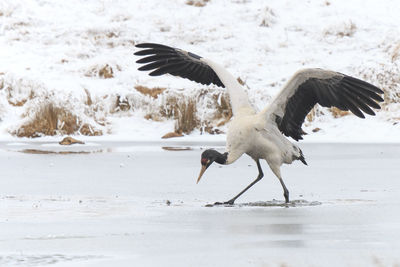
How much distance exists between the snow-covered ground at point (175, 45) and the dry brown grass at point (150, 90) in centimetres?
25

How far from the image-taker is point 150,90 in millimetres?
26734

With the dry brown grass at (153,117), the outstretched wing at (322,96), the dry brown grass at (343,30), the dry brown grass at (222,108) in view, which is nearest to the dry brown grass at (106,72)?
the dry brown grass at (153,117)

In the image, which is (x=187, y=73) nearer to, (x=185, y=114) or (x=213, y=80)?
(x=213, y=80)

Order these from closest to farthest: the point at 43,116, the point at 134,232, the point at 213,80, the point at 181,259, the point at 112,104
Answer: the point at 181,259 → the point at 134,232 → the point at 213,80 → the point at 43,116 → the point at 112,104

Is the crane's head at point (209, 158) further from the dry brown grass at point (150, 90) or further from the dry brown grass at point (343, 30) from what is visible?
the dry brown grass at point (343, 30)

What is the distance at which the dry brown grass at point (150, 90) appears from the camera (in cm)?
2631

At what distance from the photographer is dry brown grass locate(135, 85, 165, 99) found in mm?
26312

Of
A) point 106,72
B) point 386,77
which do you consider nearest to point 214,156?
point 386,77

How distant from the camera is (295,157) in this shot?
35.0 ft

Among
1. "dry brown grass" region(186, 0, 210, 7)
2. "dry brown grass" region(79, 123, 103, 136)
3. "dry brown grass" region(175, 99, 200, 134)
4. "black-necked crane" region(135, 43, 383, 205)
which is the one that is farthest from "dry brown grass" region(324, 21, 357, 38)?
"black-necked crane" region(135, 43, 383, 205)

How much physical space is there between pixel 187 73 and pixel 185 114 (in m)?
11.7

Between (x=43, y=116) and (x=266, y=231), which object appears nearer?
A: (x=266, y=231)

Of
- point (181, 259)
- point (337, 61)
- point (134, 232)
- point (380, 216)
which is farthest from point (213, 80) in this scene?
point (337, 61)

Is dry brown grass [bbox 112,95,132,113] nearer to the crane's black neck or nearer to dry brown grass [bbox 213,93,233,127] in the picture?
dry brown grass [bbox 213,93,233,127]
